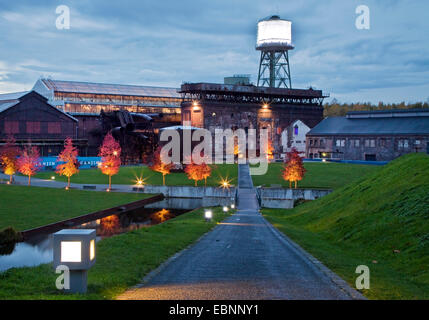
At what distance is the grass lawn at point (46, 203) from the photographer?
121 feet

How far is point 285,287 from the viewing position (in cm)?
1345

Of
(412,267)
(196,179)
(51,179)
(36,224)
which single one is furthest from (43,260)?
(51,179)

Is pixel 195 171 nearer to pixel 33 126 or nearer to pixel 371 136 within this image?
pixel 33 126

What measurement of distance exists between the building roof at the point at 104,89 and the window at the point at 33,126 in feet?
80.2

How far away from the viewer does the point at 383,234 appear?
23000 mm

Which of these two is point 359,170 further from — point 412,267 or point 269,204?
point 412,267

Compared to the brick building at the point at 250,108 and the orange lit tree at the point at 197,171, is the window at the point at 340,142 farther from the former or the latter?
the orange lit tree at the point at 197,171

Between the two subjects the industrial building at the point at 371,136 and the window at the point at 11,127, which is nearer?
the window at the point at 11,127

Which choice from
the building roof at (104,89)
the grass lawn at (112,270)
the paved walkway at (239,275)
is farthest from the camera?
the building roof at (104,89)

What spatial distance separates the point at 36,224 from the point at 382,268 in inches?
1014

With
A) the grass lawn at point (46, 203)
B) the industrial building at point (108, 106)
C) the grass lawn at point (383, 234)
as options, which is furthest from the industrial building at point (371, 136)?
the grass lawn at point (383, 234)

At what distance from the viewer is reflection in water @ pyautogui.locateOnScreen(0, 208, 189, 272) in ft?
82.7

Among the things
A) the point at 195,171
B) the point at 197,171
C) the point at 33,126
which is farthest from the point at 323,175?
the point at 33,126

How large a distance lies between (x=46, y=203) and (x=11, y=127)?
4903 cm
